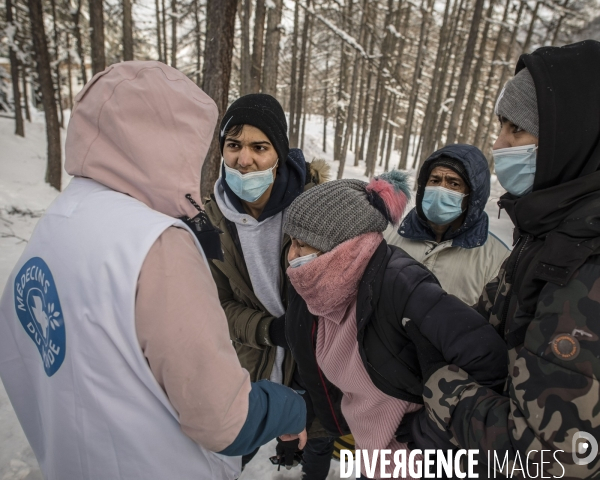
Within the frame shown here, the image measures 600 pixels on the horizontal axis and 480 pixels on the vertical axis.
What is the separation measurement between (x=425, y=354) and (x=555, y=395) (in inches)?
17.3

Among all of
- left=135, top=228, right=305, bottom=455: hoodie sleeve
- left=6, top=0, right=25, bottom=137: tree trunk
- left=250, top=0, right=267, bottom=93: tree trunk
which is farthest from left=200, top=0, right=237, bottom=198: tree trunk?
left=6, top=0, right=25, bottom=137: tree trunk

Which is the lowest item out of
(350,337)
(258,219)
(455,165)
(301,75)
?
(350,337)

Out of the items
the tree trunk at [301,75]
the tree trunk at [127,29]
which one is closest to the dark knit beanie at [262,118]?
the tree trunk at [127,29]

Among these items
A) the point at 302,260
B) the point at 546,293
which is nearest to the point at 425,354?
the point at 546,293

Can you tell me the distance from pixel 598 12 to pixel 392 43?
8280 millimetres

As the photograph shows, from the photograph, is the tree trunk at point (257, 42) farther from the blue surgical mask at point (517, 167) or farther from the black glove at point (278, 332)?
the blue surgical mask at point (517, 167)

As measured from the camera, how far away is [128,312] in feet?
2.97

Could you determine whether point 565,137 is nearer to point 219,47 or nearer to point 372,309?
point 372,309

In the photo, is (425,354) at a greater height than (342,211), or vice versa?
(342,211)

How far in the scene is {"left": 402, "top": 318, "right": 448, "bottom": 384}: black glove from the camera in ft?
4.30

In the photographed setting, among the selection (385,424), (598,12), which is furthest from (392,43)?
(385,424)

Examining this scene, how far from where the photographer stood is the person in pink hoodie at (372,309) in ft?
4.33

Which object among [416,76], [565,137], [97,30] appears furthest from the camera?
[416,76]

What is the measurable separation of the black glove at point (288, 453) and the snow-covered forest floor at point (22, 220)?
0.27 meters
